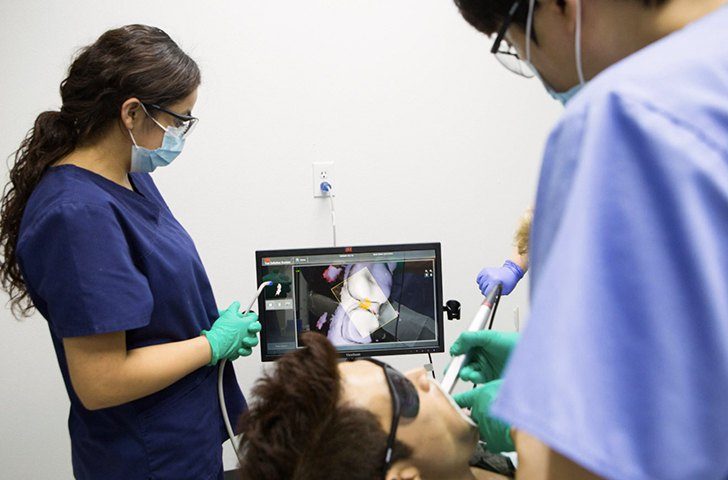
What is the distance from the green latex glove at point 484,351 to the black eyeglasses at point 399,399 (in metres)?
0.35

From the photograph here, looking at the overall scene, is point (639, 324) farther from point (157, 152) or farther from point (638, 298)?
point (157, 152)

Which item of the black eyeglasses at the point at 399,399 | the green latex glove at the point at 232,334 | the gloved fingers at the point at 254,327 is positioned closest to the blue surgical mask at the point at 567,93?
the black eyeglasses at the point at 399,399

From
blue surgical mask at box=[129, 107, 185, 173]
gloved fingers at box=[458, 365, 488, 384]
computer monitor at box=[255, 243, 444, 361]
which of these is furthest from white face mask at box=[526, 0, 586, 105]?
computer monitor at box=[255, 243, 444, 361]

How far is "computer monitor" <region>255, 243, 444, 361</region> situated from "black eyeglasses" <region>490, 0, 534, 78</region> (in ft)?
3.15

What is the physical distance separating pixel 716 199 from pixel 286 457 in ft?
2.39

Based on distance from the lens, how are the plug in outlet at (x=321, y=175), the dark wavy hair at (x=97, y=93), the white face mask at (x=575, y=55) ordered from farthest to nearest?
the plug in outlet at (x=321, y=175)
the dark wavy hair at (x=97, y=93)
the white face mask at (x=575, y=55)

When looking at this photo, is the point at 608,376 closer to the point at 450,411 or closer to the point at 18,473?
the point at 450,411

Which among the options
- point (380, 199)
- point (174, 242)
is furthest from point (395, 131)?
point (174, 242)

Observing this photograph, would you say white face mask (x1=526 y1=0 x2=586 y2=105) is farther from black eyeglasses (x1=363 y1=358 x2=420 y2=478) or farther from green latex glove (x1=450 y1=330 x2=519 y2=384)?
green latex glove (x1=450 y1=330 x2=519 y2=384)

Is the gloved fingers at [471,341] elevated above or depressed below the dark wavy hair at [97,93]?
below

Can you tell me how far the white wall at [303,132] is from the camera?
235 centimetres

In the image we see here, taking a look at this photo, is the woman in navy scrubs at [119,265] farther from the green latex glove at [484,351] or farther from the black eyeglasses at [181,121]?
the green latex glove at [484,351]

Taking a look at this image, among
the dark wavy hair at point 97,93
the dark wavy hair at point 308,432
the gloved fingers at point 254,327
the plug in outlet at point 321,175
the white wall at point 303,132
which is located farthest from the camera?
the plug in outlet at point 321,175

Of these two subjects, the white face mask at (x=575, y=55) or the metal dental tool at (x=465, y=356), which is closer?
the white face mask at (x=575, y=55)
